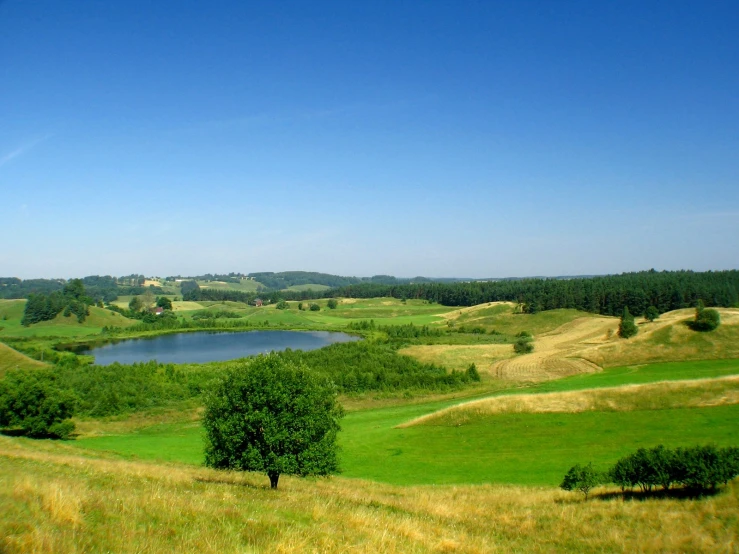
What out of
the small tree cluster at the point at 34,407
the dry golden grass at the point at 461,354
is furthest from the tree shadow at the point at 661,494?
the dry golden grass at the point at 461,354

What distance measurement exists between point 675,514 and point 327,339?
4315 inches

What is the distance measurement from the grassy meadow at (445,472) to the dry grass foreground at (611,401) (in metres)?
0.18

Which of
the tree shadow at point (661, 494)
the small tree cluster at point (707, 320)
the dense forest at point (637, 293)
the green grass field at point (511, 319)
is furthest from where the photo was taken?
the green grass field at point (511, 319)

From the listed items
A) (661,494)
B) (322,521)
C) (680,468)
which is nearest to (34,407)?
(322,521)

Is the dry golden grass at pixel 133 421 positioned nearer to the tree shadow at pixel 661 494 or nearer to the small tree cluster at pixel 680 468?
the tree shadow at pixel 661 494

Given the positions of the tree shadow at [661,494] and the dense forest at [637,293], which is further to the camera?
the dense forest at [637,293]

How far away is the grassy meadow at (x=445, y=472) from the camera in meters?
8.62

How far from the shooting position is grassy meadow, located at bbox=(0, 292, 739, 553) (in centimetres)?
862

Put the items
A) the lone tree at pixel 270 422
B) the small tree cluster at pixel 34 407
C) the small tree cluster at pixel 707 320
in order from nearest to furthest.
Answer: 1. the lone tree at pixel 270 422
2. the small tree cluster at pixel 34 407
3. the small tree cluster at pixel 707 320

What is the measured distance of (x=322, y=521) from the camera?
1065 cm

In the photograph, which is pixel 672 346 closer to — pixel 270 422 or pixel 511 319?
pixel 511 319

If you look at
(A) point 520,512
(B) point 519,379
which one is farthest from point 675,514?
(B) point 519,379

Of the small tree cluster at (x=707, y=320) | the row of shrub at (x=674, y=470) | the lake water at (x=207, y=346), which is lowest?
the lake water at (x=207, y=346)

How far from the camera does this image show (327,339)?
122 metres
